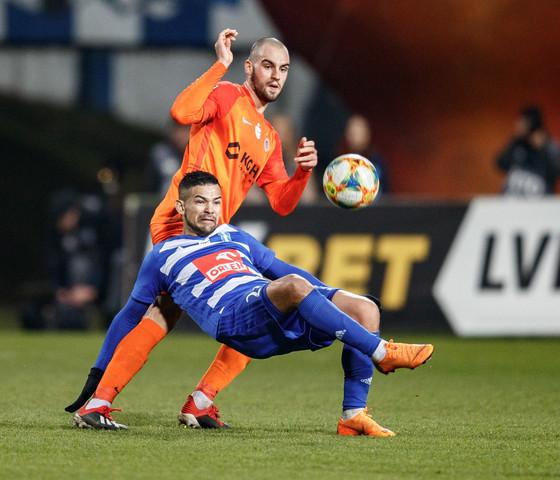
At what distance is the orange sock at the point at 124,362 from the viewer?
523 cm

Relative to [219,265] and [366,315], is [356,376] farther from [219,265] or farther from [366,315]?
[219,265]

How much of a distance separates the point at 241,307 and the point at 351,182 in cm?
115

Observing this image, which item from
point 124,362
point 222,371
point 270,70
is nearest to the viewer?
point 124,362

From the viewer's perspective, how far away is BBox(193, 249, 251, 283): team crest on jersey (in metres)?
5.12

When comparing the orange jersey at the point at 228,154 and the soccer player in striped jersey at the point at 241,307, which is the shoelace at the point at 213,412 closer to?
the soccer player in striped jersey at the point at 241,307

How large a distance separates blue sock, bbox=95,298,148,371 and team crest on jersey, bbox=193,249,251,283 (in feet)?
1.49

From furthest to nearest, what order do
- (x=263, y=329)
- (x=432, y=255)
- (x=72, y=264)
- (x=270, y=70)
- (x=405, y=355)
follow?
(x=72, y=264) → (x=432, y=255) → (x=270, y=70) → (x=263, y=329) → (x=405, y=355)

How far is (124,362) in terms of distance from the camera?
5.25 metres

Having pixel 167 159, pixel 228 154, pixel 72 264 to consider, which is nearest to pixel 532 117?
pixel 167 159

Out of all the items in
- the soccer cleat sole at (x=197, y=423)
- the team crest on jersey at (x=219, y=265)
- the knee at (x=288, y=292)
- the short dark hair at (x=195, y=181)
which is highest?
the short dark hair at (x=195, y=181)

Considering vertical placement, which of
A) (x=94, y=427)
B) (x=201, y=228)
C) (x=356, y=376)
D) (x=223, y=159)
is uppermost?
(x=223, y=159)

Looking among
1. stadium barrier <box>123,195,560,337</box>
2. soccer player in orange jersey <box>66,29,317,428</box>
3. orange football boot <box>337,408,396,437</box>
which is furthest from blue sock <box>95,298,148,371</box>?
stadium barrier <box>123,195,560,337</box>

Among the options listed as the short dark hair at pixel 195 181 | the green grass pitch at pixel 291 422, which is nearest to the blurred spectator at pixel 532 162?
the green grass pitch at pixel 291 422

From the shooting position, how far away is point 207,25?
22.2 meters
